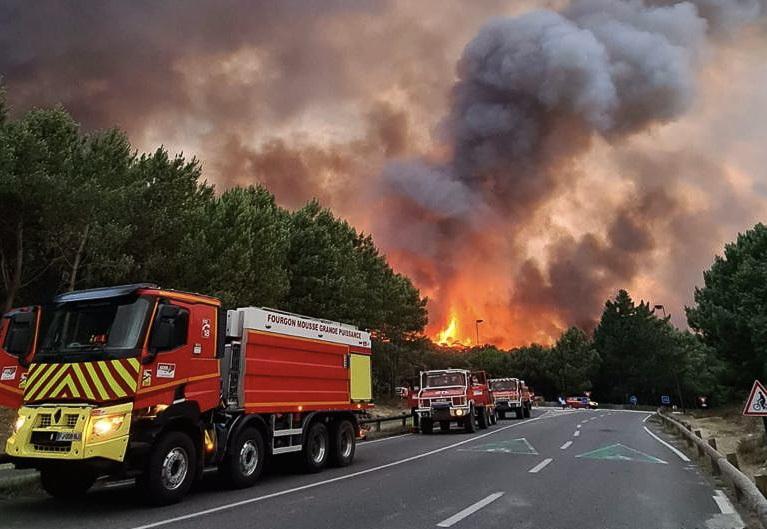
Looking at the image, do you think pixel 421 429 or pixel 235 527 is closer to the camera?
pixel 235 527

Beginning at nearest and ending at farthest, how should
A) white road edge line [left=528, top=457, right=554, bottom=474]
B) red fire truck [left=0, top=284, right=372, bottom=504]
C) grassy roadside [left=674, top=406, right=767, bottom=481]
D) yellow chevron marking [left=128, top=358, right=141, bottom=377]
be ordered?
red fire truck [left=0, top=284, right=372, bottom=504]
yellow chevron marking [left=128, top=358, right=141, bottom=377]
white road edge line [left=528, top=457, right=554, bottom=474]
grassy roadside [left=674, top=406, right=767, bottom=481]

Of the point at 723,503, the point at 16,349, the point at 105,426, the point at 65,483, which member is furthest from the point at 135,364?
the point at 723,503

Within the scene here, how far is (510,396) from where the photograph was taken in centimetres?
3619

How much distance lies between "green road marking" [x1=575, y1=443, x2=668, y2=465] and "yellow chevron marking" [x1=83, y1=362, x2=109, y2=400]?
479 inches

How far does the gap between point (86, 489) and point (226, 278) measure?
16451 mm

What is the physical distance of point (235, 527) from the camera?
718 cm

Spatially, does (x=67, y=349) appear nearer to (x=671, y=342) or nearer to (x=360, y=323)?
(x=360, y=323)

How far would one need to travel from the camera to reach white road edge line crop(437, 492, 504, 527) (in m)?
7.40

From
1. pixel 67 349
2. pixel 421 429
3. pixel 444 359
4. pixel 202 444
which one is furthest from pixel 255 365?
pixel 444 359

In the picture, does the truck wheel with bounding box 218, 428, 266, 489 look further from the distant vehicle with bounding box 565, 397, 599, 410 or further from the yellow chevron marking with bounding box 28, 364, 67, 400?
the distant vehicle with bounding box 565, 397, 599, 410

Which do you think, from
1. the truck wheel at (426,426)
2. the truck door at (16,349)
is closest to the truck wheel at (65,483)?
the truck door at (16,349)

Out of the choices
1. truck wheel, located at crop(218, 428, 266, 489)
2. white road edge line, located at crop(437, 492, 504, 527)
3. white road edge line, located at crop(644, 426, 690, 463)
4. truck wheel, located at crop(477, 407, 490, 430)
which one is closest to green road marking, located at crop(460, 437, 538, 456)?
white road edge line, located at crop(644, 426, 690, 463)

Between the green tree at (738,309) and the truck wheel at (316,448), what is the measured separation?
2657 centimetres

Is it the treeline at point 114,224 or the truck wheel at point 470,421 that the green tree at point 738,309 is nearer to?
the truck wheel at point 470,421
